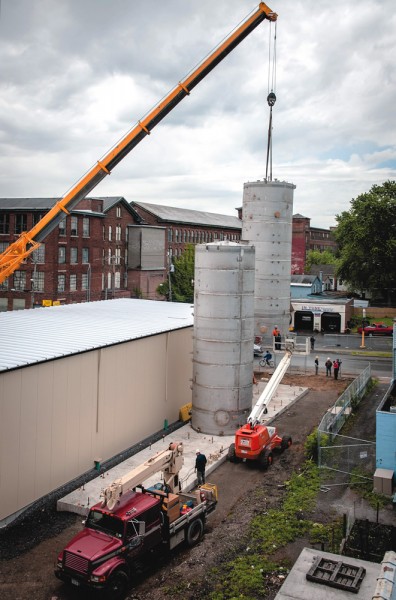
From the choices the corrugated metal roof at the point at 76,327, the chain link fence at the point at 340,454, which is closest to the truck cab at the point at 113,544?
the corrugated metal roof at the point at 76,327

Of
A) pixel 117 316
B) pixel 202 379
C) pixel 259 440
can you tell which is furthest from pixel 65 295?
pixel 259 440

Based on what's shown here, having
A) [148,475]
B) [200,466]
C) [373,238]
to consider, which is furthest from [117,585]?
[373,238]

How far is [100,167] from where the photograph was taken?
2845 centimetres

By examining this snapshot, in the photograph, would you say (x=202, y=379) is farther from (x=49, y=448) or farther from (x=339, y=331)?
(x=339, y=331)

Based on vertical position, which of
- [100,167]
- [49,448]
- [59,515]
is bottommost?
[59,515]

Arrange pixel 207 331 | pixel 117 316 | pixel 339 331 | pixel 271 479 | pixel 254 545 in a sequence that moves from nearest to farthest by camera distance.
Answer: pixel 254 545, pixel 271 479, pixel 207 331, pixel 117 316, pixel 339 331

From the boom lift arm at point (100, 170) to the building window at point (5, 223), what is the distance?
1477 inches

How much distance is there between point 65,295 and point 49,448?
148 feet

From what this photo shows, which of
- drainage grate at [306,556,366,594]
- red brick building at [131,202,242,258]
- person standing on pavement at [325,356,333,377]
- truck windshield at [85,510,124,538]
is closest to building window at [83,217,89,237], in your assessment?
red brick building at [131,202,242,258]

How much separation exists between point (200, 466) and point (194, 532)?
3.42 meters

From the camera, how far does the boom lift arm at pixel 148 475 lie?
14.7 meters

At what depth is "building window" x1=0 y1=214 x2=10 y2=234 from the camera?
6459cm

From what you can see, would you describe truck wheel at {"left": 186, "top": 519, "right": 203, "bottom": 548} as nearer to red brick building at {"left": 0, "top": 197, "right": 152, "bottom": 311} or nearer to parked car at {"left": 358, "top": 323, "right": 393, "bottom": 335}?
red brick building at {"left": 0, "top": 197, "right": 152, "bottom": 311}

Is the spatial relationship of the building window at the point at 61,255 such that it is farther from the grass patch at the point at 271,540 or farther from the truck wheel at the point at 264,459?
the grass patch at the point at 271,540
